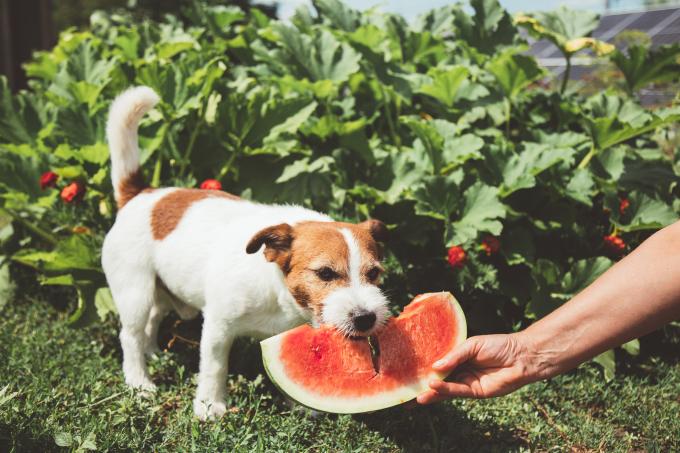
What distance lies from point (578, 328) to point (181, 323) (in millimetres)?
2815

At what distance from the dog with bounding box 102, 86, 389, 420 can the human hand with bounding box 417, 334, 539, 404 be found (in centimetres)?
35

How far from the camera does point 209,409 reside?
2.94m

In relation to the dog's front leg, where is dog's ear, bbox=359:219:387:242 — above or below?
above

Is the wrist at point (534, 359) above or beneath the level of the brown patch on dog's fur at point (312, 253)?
beneath

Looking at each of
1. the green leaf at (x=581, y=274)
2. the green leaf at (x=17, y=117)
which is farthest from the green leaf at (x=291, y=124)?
the green leaf at (x=581, y=274)

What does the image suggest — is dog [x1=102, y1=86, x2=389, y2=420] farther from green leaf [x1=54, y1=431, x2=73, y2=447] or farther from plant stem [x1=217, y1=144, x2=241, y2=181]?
plant stem [x1=217, y1=144, x2=241, y2=181]

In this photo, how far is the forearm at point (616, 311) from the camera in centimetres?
208

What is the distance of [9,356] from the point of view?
3410 mm

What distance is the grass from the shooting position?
8.95 ft

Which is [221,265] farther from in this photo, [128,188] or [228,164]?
[228,164]

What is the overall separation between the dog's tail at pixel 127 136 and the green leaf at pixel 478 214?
205cm

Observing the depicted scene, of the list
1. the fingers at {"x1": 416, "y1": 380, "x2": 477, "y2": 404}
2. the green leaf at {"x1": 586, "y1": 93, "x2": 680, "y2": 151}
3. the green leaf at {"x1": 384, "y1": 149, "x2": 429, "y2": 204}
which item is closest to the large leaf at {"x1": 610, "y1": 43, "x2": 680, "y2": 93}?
the green leaf at {"x1": 586, "y1": 93, "x2": 680, "y2": 151}

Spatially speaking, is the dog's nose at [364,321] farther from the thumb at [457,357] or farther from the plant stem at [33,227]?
the plant stem at [33,227]

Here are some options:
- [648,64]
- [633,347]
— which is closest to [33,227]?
[633,347]
